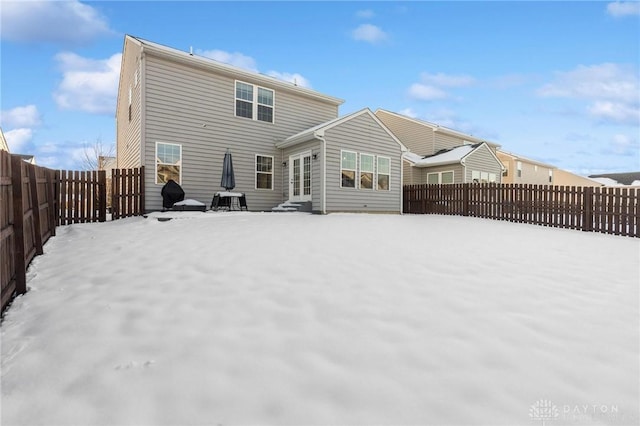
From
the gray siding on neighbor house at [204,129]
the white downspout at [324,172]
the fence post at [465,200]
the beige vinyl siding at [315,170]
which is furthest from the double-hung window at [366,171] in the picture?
the fence post at [465,200]

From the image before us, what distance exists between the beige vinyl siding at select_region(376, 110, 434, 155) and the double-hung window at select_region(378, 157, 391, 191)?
1008 centimetres

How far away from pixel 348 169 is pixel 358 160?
2.23 ft

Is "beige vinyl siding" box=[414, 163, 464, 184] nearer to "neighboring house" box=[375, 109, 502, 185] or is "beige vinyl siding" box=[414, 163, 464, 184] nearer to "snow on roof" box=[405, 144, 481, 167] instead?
"neighboring house" box=[375, 109, 502, 185]

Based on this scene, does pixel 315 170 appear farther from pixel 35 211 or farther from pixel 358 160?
pixel 35 211

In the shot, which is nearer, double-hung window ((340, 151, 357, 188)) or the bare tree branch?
double-hung window ((340, 151, 357, 188))

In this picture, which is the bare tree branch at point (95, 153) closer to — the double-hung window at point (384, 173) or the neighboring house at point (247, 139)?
the neighboring house at point (247, 139)

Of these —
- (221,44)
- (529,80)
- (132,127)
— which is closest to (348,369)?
(132,127)

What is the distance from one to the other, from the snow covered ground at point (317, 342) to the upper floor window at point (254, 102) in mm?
9222

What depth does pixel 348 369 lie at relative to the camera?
2.01 metres

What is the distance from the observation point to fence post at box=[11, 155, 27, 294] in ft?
11.2

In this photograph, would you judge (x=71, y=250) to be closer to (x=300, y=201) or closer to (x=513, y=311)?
(x=513, y=311)

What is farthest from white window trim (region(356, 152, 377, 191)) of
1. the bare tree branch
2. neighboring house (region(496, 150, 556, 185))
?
the bare tree branch

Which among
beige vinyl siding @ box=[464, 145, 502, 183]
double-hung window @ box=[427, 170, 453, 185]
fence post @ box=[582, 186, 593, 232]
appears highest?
beige vinyl siding @ box=[464, 145, 502, 183]

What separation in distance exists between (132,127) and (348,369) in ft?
43.8
